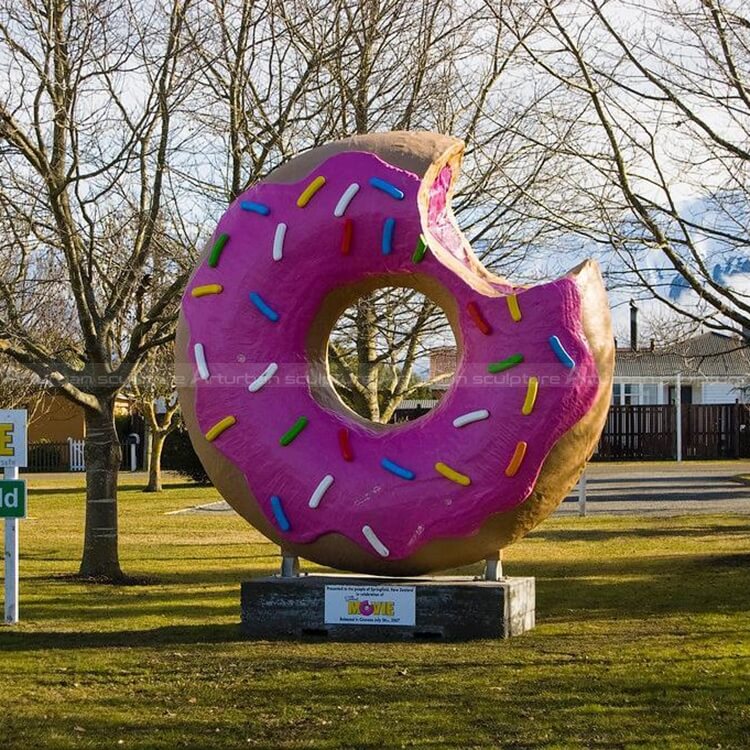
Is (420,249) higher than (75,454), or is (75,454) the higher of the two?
Result: (420,249)

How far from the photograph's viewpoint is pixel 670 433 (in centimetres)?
3916

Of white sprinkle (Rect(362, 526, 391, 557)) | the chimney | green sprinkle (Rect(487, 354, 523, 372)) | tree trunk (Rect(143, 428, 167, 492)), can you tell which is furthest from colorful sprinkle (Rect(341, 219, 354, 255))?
tree trunk (Rect(143, 428, 167, 492))

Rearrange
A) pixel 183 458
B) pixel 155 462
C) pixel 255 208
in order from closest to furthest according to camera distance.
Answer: pixel 255 208 < pixel 155 462 < pixel 183 458

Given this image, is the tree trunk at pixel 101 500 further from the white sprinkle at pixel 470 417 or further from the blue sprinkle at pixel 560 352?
the blue sprinkle at pixel 560 352

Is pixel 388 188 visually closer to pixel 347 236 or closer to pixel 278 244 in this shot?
pixel 347 236

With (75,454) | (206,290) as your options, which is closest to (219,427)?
(206,290)

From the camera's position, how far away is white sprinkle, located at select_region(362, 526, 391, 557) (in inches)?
344

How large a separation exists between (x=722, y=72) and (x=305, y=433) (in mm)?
5069

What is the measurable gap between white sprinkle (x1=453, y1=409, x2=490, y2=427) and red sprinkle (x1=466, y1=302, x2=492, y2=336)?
51 cm

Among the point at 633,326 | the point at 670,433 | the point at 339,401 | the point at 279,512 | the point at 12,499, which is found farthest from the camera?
the point at 670,433

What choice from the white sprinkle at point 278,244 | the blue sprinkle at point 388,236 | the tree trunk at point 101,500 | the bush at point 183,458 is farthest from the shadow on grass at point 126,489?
the blue sprinkle at point 388,236

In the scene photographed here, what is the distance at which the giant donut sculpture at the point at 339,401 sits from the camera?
333 inches

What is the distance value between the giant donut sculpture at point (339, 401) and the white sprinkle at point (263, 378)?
0.02 meters

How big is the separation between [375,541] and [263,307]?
68.5 inches
